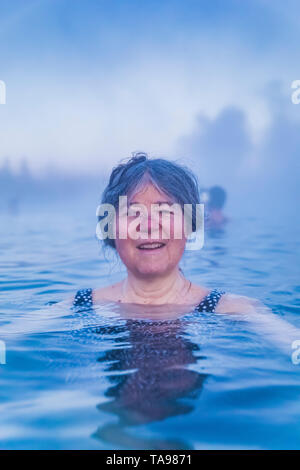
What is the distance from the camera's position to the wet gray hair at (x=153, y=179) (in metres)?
2.66

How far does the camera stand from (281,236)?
8555mm

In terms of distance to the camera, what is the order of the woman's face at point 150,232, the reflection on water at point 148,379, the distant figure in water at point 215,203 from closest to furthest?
the reflection on water at point 148,379 < the woman's face at point 150,232 < the distant figure in water at point 215,203

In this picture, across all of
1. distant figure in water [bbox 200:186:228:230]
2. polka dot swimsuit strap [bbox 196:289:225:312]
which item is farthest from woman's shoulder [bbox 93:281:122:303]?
distant figure in water [bbox 200:186:228:230]

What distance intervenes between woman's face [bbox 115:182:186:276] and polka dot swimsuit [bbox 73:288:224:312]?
324mm

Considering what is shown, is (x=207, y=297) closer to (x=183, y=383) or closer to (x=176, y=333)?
(x=176, y=333)

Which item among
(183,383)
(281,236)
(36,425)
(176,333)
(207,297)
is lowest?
(36,425)

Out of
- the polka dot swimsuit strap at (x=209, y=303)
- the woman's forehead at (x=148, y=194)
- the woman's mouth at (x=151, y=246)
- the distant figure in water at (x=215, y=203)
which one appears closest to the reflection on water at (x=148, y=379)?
the polka dot swimsuit strap at (x=209, y=303)

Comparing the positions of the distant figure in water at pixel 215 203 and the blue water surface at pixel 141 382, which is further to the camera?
the distant figure in water at pixel 215 203

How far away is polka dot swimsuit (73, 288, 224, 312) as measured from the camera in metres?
2.83

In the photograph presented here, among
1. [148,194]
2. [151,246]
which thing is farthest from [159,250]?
[148,194]

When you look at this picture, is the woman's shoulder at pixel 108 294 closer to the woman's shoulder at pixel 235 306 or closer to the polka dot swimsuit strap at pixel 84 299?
the polka dot swimsuit strap at pixel 84 299

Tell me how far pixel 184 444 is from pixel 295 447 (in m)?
0.34

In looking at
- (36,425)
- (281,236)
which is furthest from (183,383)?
(281,236)

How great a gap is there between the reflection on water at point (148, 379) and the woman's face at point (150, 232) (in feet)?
1.07
